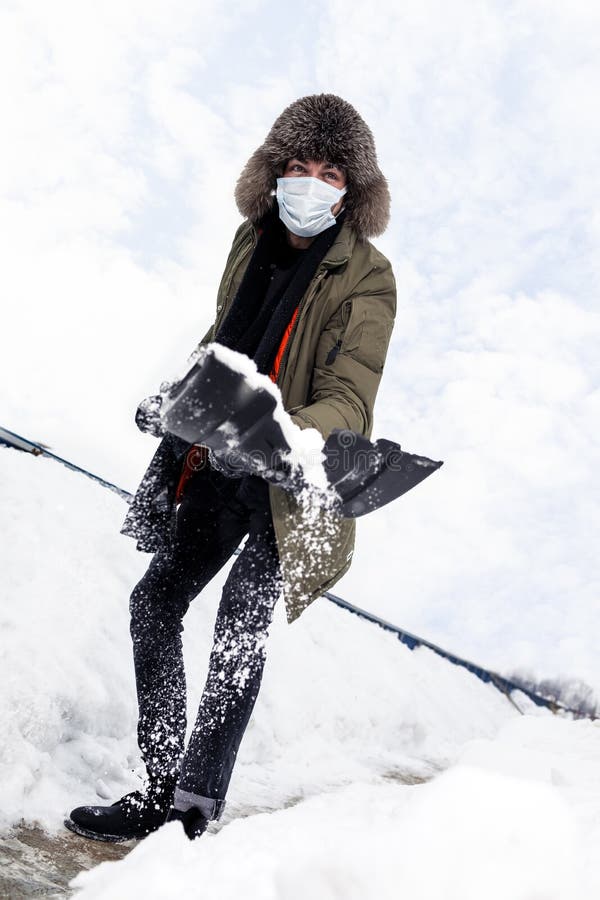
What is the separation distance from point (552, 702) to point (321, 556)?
42.5 ft

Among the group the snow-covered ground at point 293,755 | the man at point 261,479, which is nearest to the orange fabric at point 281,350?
the man at point 261,479

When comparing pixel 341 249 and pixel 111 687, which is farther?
pixel 111 687

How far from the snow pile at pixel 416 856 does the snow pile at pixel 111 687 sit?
3.71ft

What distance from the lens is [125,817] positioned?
2.12 m

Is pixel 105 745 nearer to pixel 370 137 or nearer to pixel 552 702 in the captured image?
pixel 370 137

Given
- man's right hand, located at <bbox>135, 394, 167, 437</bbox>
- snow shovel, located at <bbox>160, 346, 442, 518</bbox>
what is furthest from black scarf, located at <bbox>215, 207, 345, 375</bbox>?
snow shovel, located at <bbox>160, 346, 442, 518</bbox>

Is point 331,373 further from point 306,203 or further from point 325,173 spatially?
point 325,173

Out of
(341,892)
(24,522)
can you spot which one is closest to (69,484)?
(24,522)

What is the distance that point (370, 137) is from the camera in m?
2.51

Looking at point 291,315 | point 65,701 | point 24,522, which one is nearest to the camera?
point 291,315

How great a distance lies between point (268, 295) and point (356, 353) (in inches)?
14.6

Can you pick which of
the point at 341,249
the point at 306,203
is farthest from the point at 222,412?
the point at 306,203

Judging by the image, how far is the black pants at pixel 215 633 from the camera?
1.89 metres

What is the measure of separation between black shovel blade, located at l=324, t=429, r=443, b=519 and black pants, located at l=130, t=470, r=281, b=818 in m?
0.27
